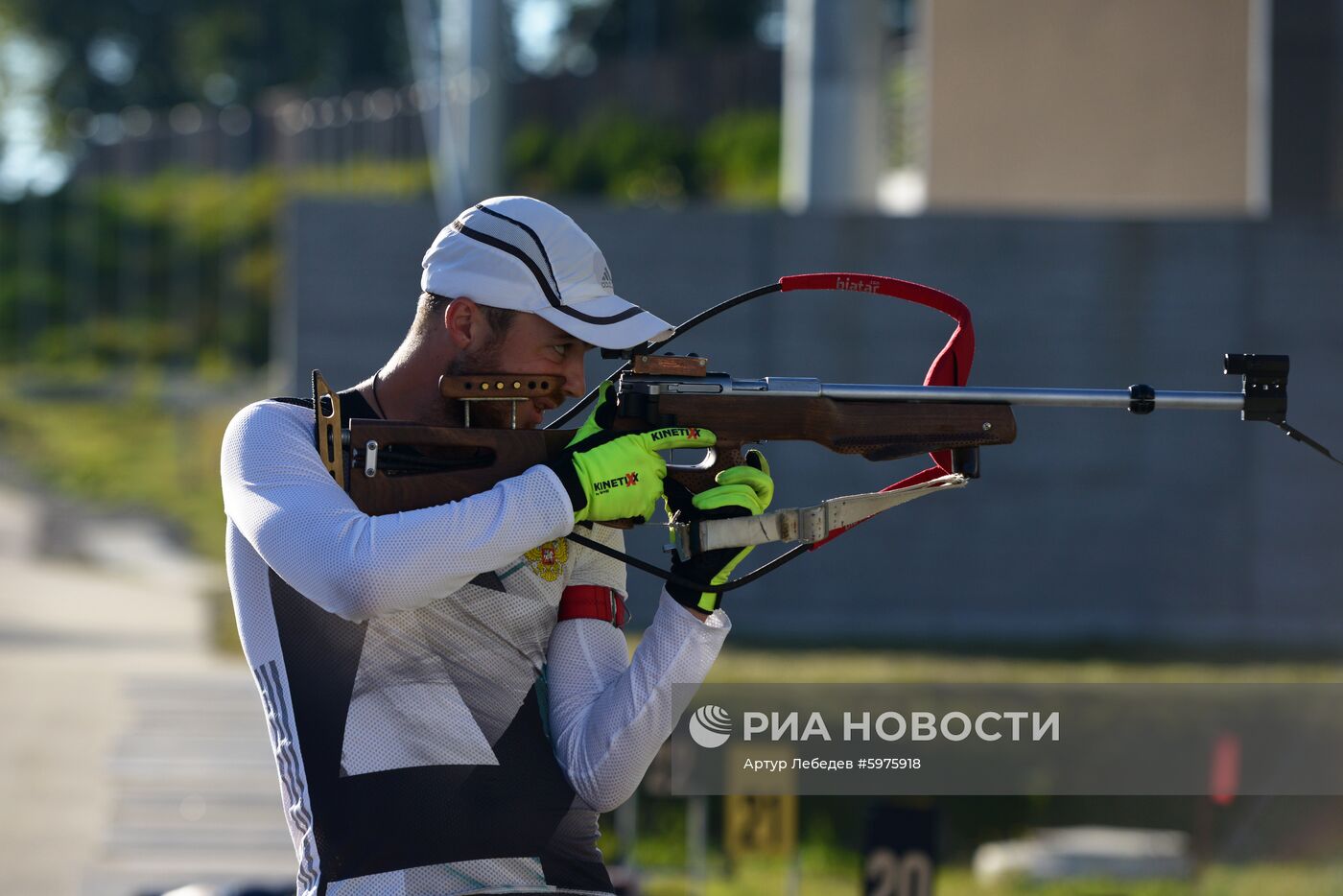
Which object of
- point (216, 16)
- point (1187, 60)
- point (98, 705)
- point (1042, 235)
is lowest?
point (98, 705)

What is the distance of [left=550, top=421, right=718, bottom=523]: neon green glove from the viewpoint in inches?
103

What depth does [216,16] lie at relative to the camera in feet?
141

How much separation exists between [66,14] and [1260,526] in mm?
38152

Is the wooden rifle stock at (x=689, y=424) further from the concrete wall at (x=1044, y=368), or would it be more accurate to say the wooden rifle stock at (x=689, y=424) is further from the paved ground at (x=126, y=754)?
the concrete wall at (x=1044, y=368)

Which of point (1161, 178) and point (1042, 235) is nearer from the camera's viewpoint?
point (1042, 235)

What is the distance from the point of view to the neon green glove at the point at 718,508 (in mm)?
2688

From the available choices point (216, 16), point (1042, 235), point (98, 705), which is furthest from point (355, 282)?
point (216, 16)

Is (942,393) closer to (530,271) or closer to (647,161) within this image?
(530,271)

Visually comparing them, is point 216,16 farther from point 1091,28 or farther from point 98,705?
point 98,705

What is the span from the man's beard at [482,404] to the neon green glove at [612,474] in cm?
12

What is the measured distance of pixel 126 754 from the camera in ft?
30.6
